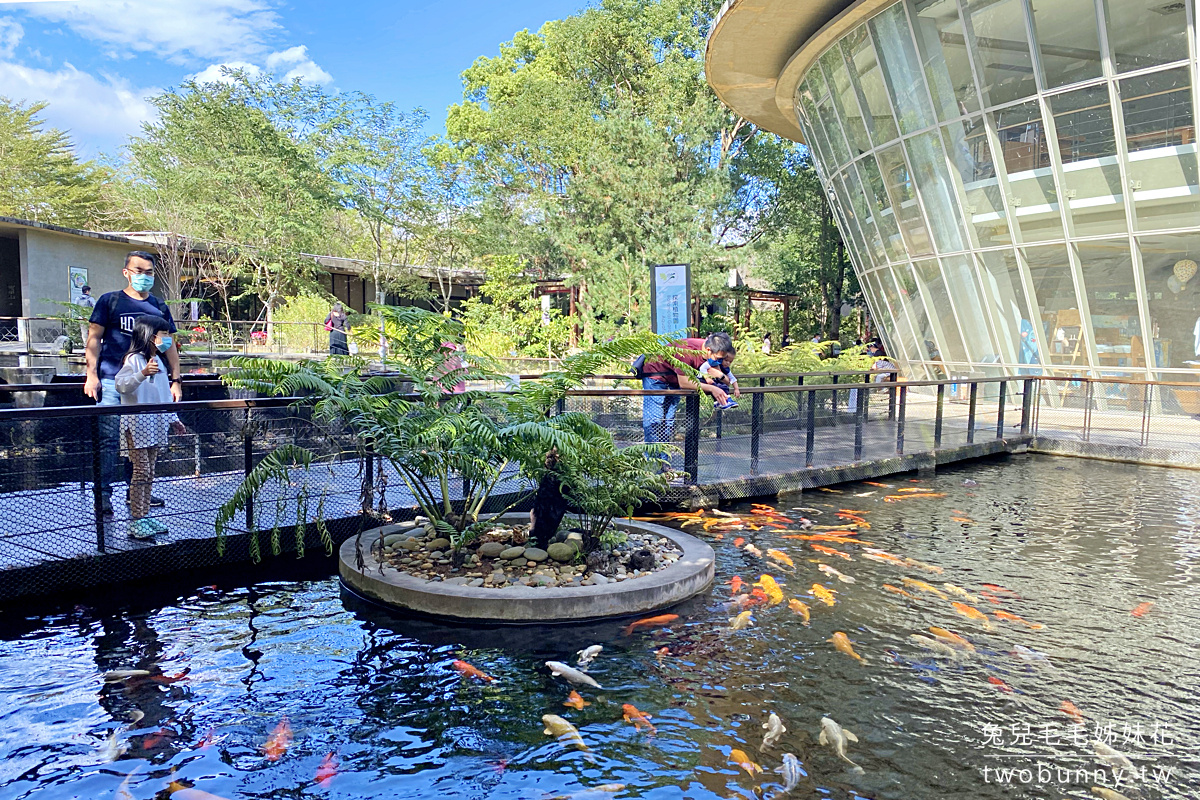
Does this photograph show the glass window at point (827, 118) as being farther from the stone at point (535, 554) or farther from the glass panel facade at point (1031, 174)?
the stone at point (535, 554)

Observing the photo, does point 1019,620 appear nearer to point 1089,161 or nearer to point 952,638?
point 952,638

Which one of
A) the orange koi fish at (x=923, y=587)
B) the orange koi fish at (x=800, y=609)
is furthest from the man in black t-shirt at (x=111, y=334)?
the orange koi fish at (x=923, y=587)

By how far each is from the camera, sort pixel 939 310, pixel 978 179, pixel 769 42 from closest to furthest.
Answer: pixel 978 179, pixel 939 310, pixel 769 42

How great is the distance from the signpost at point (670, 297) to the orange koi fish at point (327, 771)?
10672mm

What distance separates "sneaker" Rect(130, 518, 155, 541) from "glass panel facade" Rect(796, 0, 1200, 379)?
17153mm

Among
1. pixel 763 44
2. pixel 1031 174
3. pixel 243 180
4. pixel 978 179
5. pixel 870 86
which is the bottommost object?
pixel 1031 174

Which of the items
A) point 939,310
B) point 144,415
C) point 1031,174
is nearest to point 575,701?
point 144,415

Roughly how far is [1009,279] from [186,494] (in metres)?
17.2

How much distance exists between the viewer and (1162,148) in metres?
14.5

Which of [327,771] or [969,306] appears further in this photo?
[969,306]

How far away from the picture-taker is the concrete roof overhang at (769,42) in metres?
17.2

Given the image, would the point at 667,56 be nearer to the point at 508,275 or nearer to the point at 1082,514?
the point at 508,275

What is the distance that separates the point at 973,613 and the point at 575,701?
2.98 metres

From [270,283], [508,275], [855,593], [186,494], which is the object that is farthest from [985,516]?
[270,283]
